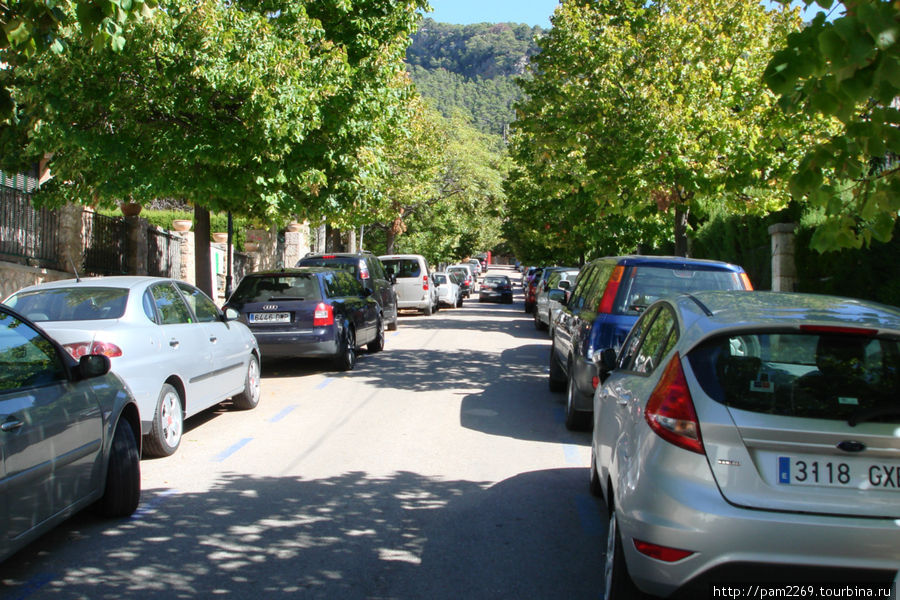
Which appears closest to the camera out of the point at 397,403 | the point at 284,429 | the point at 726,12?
the point at 284,429

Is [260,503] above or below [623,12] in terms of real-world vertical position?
below

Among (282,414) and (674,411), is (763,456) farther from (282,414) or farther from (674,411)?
(282,414)

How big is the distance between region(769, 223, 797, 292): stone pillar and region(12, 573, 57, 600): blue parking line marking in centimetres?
1228

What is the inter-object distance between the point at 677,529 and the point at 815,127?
11.8 m

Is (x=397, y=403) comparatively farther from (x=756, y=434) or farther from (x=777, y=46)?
(x=777, y=46)

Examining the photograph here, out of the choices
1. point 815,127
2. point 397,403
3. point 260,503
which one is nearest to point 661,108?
point 815,127

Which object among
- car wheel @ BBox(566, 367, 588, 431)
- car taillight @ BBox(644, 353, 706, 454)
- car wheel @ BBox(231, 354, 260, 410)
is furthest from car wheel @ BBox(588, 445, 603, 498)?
car wheel @ BBox(231, 354, 260, 410)

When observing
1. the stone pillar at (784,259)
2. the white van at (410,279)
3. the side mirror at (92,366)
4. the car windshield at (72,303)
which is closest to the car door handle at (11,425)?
the side mirror at (92,366)

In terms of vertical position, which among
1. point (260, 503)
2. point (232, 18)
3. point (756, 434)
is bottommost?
point (260, 503)

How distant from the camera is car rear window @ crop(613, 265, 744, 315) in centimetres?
802

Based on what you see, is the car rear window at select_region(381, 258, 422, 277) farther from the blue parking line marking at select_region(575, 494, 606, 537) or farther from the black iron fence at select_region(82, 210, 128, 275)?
the blue parking line marking at select_region(575, 494, 606, 537)

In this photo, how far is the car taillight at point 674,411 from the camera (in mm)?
3537

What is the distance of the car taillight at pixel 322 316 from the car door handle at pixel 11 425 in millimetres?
8289

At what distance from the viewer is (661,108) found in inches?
539
